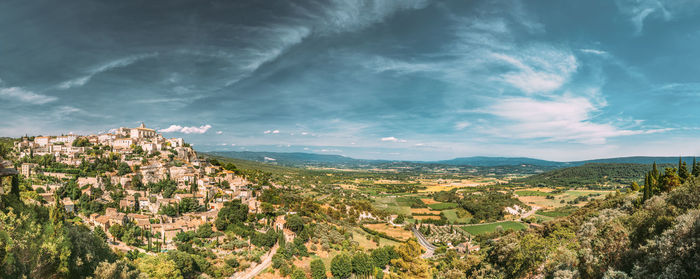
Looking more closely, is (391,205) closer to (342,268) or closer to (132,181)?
(342,268)

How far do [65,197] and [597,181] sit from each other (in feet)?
593

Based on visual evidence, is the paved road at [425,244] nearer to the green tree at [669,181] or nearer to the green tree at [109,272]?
the green tree at [669,181]

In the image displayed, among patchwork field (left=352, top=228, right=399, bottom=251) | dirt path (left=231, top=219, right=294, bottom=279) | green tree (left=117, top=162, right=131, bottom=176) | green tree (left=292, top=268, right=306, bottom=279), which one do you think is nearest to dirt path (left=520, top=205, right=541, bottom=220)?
patchwork field (left=352, top=228, right=399, bottom=251)

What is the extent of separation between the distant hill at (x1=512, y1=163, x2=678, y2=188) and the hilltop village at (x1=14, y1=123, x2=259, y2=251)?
14405 centimetres

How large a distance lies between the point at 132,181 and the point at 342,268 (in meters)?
44.2

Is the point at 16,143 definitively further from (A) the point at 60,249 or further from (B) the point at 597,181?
(B) the point at 597,181

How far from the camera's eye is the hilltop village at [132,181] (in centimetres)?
4250

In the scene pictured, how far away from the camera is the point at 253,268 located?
34344mm

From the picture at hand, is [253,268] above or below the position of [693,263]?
below

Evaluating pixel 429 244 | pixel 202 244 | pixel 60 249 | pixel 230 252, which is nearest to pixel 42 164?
pixel 202 244

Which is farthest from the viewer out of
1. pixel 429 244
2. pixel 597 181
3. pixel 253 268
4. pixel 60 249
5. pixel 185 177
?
pixel 597 181

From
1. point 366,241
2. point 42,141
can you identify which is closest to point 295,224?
point 366,241

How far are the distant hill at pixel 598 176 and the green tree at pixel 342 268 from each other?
131619 millimetres

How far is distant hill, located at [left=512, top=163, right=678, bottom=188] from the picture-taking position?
4980 inches
